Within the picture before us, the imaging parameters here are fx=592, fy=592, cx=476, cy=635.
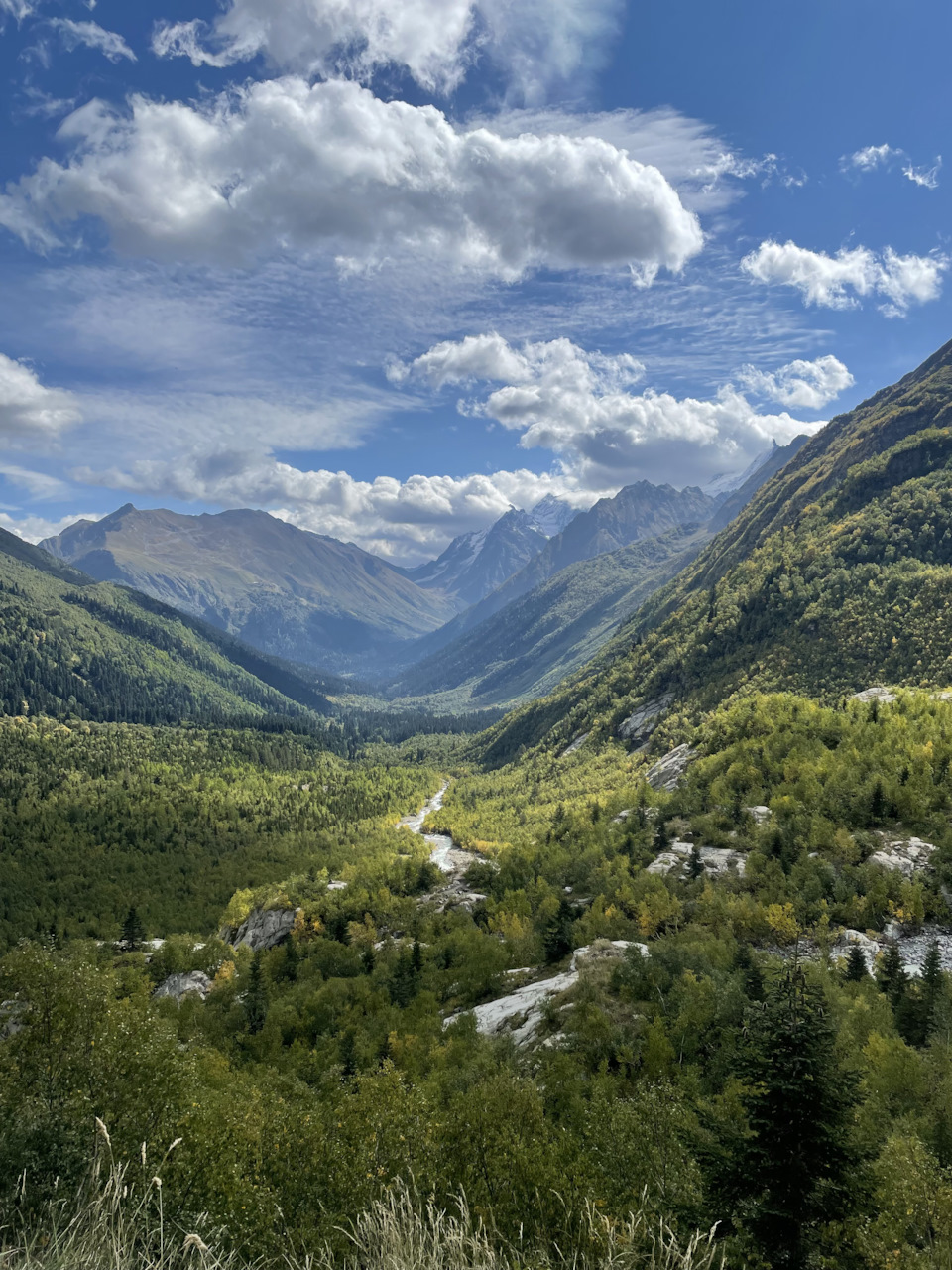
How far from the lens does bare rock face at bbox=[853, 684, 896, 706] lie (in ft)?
454

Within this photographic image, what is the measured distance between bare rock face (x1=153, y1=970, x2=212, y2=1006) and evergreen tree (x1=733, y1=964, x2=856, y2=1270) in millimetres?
121446

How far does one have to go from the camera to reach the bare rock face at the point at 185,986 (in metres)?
117

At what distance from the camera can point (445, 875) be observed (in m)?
157

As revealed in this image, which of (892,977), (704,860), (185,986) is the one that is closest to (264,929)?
(185,986)

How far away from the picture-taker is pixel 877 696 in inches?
5763

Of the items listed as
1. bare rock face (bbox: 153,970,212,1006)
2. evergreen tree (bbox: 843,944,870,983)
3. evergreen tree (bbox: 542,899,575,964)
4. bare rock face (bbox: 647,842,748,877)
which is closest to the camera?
evergreen tree (bbox: 843,944,870,983)

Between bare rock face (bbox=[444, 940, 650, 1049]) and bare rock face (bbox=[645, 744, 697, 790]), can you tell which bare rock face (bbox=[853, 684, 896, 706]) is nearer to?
bare rock face (bbox=[645, 744, 697, 790])

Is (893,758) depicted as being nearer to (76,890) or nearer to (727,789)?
(727,789)

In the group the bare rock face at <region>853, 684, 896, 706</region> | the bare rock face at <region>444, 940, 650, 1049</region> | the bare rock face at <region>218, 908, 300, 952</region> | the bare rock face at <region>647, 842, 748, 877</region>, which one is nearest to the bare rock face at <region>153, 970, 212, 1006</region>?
the bare rock face at <region>218, 908, 300, 952</region>

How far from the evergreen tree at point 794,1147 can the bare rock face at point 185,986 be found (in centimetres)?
A: 12145

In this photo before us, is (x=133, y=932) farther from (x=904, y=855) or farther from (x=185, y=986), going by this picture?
(x=904, y=855)

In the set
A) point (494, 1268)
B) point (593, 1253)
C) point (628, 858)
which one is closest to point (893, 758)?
point (628, 858)

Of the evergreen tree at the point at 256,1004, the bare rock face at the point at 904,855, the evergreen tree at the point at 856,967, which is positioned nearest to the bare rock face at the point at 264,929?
the evergreen tree at the point at 256,1004

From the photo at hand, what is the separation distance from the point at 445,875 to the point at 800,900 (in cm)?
9571
